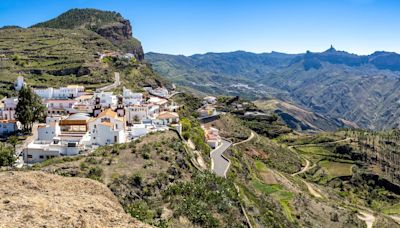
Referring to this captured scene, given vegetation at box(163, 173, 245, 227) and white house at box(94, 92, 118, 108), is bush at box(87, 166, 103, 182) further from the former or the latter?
white house at box(94, 92, 118, 108)

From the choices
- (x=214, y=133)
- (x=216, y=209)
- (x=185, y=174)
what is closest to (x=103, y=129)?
(x=185, y=174)

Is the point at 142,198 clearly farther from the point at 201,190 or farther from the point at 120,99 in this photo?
the point at 120,99

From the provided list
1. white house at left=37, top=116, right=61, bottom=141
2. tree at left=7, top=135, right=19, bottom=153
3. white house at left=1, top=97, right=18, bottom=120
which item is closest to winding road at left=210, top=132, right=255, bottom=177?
white house at left=37, top=116, right=61, bottom=141

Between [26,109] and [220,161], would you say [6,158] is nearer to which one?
[26,109]

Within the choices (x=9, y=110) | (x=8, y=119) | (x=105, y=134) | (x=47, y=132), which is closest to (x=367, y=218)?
(x=105, y=134)

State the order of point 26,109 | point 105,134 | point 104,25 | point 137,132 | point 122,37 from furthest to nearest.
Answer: point 122,37, point 104,25, point 137,132, point 26,109, point 105,134

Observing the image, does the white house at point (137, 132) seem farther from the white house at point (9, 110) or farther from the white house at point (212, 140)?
the white house at point (212, 140)
